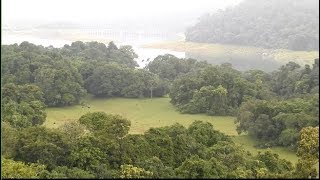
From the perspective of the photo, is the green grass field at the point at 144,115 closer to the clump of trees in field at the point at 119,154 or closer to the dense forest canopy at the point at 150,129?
the dense forest canopy at the point at 150,129

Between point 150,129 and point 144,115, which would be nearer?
point 150,129

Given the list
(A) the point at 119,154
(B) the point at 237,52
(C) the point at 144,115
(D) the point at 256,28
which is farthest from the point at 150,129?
(D) the point at 256,28

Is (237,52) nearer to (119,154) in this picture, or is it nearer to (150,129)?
(150,129)

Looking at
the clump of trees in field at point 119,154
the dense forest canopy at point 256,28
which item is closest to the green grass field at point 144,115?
the clump of trees in field at point 119,154

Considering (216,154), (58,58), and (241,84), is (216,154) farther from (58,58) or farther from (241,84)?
(58,58)

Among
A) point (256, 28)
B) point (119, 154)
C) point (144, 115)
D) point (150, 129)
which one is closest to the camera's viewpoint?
point (119, 154)

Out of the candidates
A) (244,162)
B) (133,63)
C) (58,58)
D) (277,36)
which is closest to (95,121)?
(244,162)
